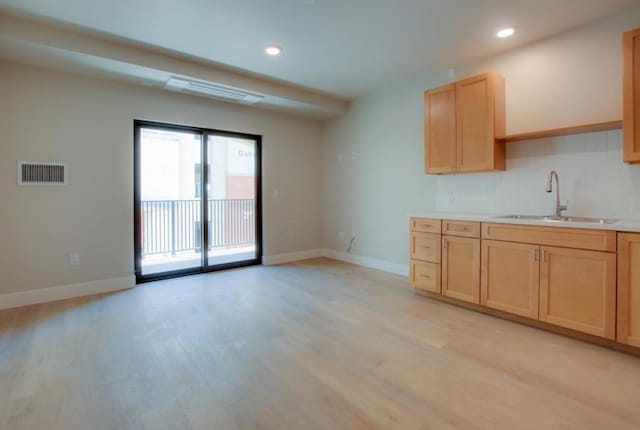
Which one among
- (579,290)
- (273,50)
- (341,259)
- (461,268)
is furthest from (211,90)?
(579,290)

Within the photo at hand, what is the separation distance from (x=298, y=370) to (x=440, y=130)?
2972 mm

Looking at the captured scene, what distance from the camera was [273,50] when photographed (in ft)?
11.2

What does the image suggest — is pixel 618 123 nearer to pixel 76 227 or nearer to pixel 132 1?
pixel 132 1

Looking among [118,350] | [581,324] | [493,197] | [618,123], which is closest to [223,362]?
[118,350]

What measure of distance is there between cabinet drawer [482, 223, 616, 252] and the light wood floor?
76cm

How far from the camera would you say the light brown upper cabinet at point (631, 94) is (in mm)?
2441

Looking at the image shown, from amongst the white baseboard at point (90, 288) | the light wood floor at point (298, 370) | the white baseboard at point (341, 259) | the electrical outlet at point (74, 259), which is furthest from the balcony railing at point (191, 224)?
the light wood floor at point (298, 370)

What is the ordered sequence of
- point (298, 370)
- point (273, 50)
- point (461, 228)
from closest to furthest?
1. point (298, 370)
2. point (461, 228)
3. point (273, 50)

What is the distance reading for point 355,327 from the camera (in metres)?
2.80

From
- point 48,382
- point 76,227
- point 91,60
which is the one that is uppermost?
point 91,60

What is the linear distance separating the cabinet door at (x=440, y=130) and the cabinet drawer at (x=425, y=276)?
1103mm

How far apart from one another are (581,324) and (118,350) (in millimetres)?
3539

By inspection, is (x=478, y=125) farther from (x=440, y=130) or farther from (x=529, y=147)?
(x=529, y=147)

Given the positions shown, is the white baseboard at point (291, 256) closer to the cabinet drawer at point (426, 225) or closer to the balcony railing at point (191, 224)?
the balcony railing at point (191, 224)
